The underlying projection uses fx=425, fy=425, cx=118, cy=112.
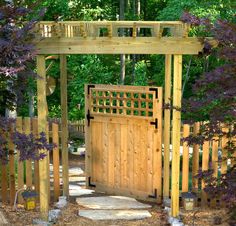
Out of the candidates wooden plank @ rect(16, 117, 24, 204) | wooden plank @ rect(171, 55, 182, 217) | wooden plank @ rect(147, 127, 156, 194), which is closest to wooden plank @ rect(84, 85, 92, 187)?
wooden plank @ rect(147, 127, 156, 194)

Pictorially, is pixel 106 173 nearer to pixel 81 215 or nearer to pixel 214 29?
pixel 81 215

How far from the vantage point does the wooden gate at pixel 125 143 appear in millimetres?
6445

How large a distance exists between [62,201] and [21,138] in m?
2.26

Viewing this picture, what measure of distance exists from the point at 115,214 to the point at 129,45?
2329 mm

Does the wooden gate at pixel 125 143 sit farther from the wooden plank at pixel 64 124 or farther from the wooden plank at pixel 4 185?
the wooden plank at pixel 4 185

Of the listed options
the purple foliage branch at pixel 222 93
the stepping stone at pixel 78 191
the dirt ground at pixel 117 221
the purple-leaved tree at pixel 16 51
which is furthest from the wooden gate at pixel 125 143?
the purple-leaved tree at pixel 16 51

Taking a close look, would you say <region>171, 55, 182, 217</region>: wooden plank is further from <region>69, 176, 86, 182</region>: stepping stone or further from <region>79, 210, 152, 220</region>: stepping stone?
<region>69, 176, 86, 182</region>: stepping stone

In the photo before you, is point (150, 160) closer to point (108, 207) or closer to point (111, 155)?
A: point (111, 155)

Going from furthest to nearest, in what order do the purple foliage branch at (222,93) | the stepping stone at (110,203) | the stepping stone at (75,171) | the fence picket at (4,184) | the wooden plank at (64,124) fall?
1. the stepping stone at (75,171)
2. the wooden plank at (64,124)
3. the stepping stone at (110,203)
4. the fence picket at (4,184)
5. the purple foliage branch at (222,93)

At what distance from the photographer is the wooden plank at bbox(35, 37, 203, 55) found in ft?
17.0

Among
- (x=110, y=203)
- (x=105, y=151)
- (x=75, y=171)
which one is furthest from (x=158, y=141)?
(x=75, y=171)

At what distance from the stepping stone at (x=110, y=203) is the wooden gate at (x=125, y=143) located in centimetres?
22

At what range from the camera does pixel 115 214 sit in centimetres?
586

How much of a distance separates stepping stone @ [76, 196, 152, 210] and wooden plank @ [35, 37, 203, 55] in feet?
7.66
